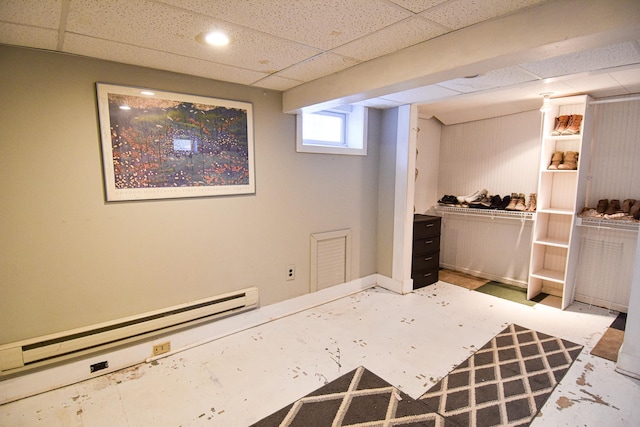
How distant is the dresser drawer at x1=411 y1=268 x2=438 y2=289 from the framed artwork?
2.28 metres

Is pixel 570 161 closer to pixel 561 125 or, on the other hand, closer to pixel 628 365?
pixel 561 125

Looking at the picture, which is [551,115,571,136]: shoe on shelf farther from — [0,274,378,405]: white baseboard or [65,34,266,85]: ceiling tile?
[65,34,266,85]: ceiling tile

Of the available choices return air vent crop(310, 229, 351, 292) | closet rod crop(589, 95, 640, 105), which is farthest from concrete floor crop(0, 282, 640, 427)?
closet rod crop(589, 95, 640, 105)

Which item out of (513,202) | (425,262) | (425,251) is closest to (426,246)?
(425,251)

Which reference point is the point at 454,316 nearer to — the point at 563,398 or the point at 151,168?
the point at 563,398

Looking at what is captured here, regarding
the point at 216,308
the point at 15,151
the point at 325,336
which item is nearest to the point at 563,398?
the point at 325,336

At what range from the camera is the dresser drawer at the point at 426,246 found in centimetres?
384

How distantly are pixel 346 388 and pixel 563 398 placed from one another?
1383 mm

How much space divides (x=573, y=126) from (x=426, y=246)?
6.36 ft

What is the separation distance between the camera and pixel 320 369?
2.32m

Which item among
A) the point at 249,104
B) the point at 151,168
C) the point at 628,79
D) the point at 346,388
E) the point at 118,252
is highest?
the point at 628,79

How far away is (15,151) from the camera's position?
190cm

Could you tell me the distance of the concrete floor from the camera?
1.90 meters

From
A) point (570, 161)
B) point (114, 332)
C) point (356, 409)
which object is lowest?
point (356, 409)
